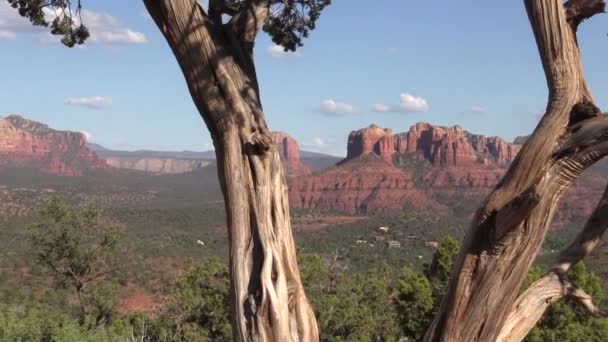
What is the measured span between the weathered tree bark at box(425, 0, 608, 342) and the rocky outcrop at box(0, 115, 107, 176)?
547ft

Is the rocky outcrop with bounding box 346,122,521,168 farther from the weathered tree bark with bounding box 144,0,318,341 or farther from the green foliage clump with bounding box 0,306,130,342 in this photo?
the weathered tree bark with bounding box 144,0,318,341

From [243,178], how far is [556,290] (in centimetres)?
192

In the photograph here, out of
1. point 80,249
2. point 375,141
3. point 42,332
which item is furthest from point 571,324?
point 375,141

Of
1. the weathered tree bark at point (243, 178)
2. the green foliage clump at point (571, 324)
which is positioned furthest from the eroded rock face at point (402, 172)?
the weathered tree bark at point (243, 178)

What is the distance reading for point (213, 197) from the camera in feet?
416

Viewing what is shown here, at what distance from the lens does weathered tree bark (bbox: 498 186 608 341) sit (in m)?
3.65

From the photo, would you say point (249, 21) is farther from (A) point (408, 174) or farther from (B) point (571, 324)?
(A) point (408, 174)

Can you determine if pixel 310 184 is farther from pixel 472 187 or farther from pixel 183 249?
pixel 183 249

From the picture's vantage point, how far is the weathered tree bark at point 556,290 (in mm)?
3646

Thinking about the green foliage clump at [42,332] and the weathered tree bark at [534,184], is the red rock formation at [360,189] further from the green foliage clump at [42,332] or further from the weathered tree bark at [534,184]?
the weathered tree bark at [534,184]

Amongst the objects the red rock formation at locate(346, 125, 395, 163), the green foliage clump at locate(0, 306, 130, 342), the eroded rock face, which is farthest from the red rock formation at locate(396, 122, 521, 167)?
the green foliage clump at locate(0, 306, 130, 342)

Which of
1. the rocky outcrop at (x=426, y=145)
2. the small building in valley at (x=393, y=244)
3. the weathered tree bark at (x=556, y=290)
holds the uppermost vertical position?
the rocky outcrop at (x=426, y=145)

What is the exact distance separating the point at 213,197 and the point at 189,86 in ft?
406

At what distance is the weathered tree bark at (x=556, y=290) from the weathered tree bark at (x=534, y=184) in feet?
0.45
